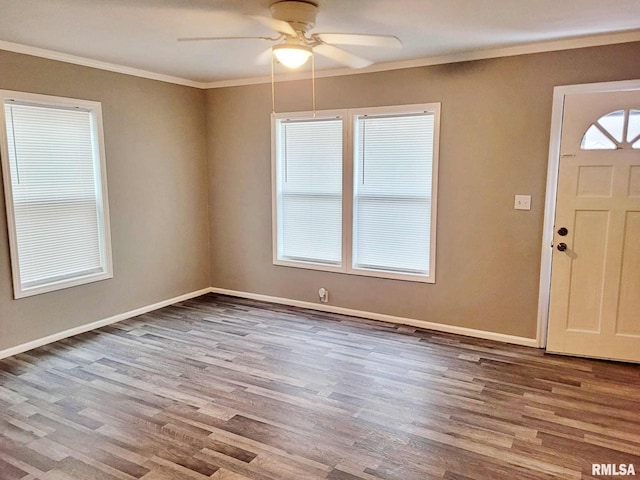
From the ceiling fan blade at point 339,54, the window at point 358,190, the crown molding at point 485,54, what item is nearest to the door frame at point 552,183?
the crown molding at point 485,54

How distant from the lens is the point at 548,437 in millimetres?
2477

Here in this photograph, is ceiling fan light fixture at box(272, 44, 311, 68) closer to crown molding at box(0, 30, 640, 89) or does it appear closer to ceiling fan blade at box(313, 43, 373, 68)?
ceiling fan blade at box(313, 43, 373, 68)

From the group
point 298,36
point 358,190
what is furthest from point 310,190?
point 298,36

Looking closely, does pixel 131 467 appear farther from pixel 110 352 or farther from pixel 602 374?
pixel 602 374

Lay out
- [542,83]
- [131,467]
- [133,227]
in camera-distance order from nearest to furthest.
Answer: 1. [131,467]
2. [542,83]
3. [133,227]

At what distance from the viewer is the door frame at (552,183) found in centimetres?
328

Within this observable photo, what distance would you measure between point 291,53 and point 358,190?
6.55 feet

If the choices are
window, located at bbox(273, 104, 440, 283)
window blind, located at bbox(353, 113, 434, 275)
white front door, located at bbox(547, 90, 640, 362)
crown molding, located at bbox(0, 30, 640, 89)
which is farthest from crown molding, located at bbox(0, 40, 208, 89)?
white front door, located at bbox(547, 90, 640, 362)

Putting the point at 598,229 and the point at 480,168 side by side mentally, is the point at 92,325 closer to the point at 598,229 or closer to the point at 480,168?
the point at 480,168

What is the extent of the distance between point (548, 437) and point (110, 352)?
3228mm

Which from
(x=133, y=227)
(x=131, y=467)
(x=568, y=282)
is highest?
(x=133, y=227)

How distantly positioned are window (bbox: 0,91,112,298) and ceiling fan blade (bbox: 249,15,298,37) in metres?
2.24

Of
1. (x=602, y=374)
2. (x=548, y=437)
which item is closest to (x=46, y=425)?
(x=548, y=437)

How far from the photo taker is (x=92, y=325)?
4203 millimetres
